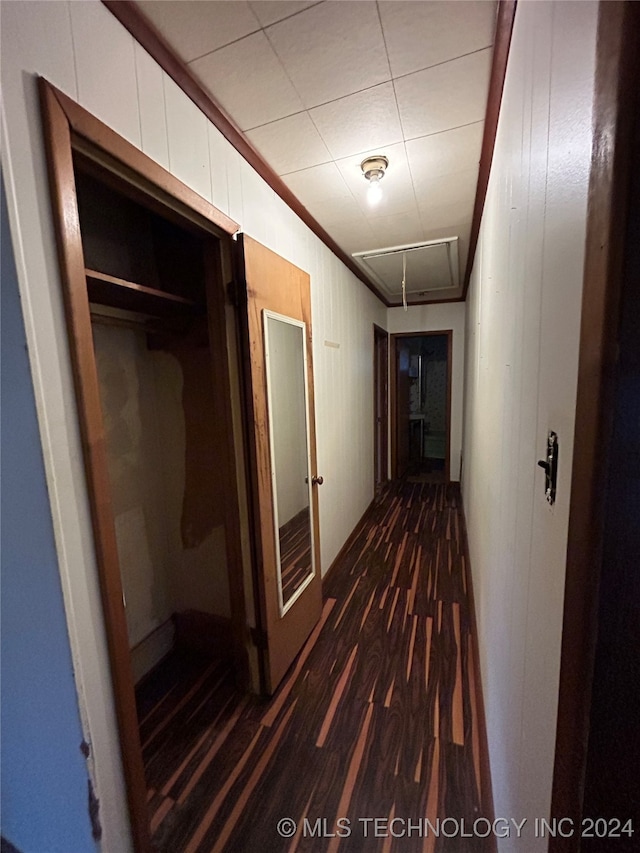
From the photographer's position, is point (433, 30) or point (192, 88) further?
point (192, 88)

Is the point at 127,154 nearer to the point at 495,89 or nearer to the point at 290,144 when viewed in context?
the point at 290,144

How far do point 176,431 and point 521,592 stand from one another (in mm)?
1660

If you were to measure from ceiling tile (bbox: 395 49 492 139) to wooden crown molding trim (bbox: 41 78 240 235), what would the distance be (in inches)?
32.1

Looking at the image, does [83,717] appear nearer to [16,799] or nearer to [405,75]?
[16,799]

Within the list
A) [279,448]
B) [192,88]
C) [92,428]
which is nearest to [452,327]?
[279,448]

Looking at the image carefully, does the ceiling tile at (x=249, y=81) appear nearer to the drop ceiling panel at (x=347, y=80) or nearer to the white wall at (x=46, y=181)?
the drop ceiling panel at (x=347, y=80)

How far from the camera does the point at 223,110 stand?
129cm

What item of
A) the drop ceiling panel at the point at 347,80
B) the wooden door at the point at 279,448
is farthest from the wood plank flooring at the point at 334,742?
the drop ceiling panel at the point at 347,80

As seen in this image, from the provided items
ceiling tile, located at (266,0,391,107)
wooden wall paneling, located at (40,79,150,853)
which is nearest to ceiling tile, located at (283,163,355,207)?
ceiling tile, located at (266,0,391,107)

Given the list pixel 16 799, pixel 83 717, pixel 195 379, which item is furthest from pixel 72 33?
pixel 16 799

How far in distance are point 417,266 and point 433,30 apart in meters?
2.15

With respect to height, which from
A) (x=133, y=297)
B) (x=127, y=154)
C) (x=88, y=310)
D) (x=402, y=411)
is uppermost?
(x=127, y=154)

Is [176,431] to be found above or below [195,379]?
below

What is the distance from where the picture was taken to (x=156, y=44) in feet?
3.35
